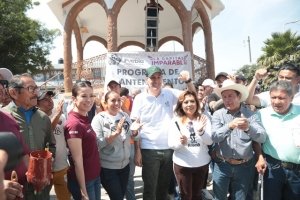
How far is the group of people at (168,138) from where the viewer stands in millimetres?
3193

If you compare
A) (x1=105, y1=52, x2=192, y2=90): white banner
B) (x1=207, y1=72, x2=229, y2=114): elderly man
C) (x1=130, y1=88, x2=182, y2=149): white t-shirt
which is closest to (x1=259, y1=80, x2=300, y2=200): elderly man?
(x1=207, y1=72, x2=229, y2=114): elderly man

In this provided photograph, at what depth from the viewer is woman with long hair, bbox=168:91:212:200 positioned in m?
3.83

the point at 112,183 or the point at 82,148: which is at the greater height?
the point at 82,148

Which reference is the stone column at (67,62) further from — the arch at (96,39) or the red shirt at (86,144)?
the red shirt at (86,144)

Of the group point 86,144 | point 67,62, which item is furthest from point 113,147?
point 67,62

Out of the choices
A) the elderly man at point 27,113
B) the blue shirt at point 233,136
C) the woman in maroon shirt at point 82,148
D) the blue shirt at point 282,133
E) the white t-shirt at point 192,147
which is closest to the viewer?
the elderly man at point 27,113

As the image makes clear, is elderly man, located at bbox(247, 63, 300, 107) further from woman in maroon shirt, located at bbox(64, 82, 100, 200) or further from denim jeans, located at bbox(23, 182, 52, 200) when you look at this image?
denim jeans, located at bbox(23, 182, 52, 200)

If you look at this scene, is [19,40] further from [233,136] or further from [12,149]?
[12,149]

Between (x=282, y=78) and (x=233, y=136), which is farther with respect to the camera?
(x=282, y=78)

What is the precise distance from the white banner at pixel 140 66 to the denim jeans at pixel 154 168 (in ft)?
16.3

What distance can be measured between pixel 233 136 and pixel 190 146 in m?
0.52

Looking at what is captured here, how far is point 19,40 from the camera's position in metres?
20.3

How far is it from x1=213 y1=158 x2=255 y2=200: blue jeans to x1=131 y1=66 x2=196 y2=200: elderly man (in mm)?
738

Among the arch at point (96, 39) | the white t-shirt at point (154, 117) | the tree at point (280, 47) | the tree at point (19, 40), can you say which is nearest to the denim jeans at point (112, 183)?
the white t-shirt at point (154, 117)
